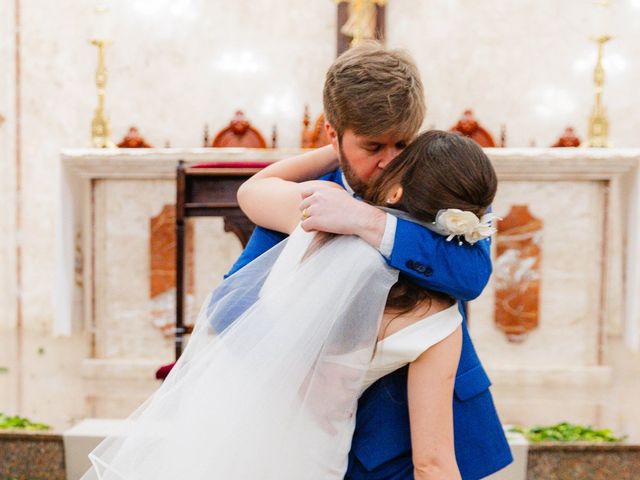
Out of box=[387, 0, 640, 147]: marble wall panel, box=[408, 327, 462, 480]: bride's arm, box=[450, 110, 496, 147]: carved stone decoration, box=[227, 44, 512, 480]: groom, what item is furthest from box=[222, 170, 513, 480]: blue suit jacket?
box=[387, 0, 640, 147]: marble wall panel

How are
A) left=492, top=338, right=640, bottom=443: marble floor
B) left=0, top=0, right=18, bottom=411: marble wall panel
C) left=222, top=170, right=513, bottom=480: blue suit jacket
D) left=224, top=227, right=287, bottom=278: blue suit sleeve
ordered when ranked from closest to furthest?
left=222, top=170, right=513, bottom=480: blue suit jacket → left=224, top=227, right=287, bottom=278: blue suit sleeve → left=492, top=338, right=640, bottom=443: marble floor → left=0, top=0, right=18, bottom=411: marble wall panel

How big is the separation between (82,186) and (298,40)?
294 centimetres

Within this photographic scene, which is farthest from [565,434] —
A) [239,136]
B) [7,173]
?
[7,173]

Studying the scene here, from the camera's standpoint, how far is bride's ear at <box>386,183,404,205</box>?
1.46 metres

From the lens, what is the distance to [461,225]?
1.37 m

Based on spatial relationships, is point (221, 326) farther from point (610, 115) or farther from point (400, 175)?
point (610, 115)

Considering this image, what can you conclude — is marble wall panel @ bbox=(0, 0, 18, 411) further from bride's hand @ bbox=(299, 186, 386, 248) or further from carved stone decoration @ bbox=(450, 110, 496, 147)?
bride's hand @ bbox=(299, 186, 386, 248)

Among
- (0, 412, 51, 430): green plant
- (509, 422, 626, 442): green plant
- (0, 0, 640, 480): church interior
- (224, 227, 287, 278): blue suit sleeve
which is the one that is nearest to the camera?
(224, 227, 287, 278): blue suit sleeve

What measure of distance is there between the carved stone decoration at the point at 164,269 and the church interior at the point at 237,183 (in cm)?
1

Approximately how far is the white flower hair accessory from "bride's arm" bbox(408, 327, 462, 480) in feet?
0.59

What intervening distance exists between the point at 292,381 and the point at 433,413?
248mm

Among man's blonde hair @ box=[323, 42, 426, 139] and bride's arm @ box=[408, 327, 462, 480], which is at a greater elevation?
man's blonde hair @ box=[323, 42, 426, 139]

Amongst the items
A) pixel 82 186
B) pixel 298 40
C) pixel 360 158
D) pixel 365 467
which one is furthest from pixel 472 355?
pixel 298 40

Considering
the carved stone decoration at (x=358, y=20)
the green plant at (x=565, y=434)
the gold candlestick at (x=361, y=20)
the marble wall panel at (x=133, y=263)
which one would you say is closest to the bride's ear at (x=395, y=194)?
the green plant at (x=565, y=434)
